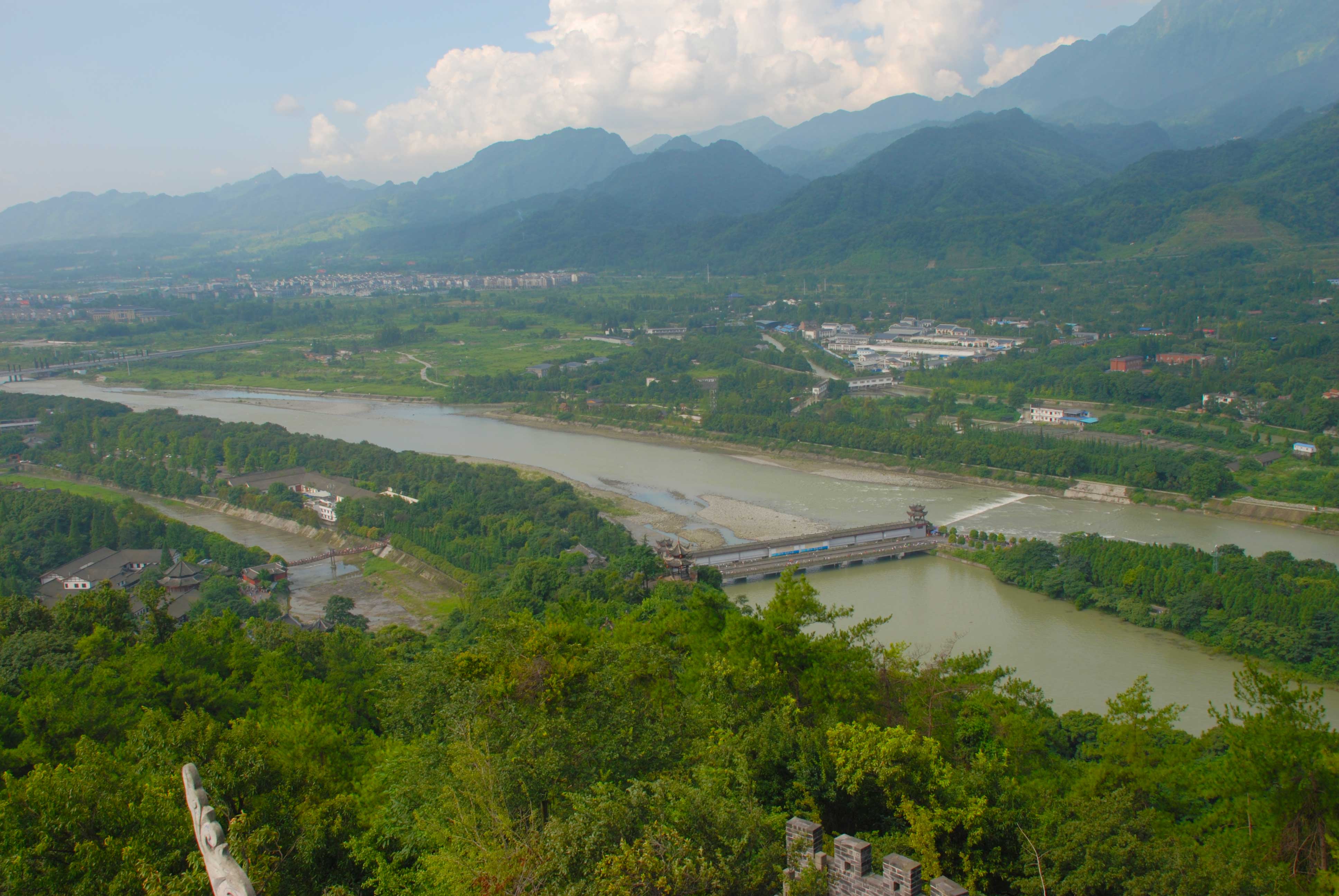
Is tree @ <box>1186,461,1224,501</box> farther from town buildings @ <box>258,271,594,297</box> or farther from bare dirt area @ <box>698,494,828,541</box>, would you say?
town buildings @ <box>258,271,594,297</box>

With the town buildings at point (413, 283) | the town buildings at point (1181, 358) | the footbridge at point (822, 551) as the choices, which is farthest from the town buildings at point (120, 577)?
the town buildings at point (413, 283)

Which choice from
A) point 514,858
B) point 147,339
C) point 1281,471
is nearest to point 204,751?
point 514,858

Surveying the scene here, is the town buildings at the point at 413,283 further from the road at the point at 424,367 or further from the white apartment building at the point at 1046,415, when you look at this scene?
the white apartment building at the point at 1046,415

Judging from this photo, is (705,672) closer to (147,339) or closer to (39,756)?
(39,756)

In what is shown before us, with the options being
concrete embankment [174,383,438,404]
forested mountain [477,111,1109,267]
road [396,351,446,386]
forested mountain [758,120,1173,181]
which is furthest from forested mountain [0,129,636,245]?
concrete embankment [174,383,438,404]

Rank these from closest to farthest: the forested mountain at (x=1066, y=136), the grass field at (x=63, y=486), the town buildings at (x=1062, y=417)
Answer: the grass field at (x=63, y=486), the town buildings at (x=1062, y=417), the forested mountain at (x=1066, y=136)

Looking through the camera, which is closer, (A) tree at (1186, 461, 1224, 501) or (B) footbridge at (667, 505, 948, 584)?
(B) footbridge at (667, 505, 948, 584)

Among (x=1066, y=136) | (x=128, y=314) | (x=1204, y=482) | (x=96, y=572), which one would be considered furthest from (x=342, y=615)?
(x=1066, y=136)
